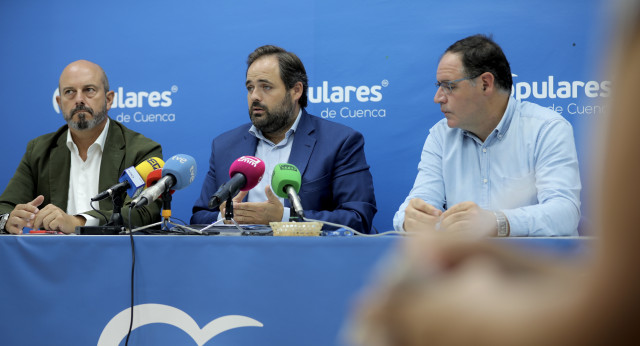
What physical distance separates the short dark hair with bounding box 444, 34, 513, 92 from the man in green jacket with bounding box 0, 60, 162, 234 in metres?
1.50

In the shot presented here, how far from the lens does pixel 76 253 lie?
1.85m

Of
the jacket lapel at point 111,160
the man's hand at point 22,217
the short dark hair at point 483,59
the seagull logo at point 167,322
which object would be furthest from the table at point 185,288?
the short dark hair at point 483,59

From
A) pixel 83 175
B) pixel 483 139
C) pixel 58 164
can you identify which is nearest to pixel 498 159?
pixel 483 139

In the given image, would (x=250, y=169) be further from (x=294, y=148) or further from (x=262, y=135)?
(x=262, y=135)

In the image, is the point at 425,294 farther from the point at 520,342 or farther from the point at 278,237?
the point at 278,237

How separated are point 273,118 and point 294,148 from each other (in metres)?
0.21

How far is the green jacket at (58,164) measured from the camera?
3.02 m

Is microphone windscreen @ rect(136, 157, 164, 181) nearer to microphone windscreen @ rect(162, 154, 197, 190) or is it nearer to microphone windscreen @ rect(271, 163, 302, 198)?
microphone windscreen @ rect(162, 154, 197, 190)

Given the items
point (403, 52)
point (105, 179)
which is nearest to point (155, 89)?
point (105, 179)

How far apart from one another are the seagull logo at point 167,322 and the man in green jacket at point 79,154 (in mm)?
1077

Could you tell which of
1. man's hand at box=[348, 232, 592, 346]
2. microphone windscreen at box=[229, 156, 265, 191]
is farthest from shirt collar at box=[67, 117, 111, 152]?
man's hand at box=[348, 232, 592, 346]

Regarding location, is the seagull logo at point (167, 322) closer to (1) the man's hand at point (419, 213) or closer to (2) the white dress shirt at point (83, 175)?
(1) the man's hand at point (419, 213)

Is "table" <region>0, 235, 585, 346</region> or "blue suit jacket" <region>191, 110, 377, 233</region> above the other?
"blue suit jacket" <region>191, 110, 377, 233</region>

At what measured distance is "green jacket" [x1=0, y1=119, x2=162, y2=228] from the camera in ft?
9.91
